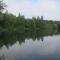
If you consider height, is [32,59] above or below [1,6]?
below

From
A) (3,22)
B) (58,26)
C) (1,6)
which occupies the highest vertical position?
(1,6)

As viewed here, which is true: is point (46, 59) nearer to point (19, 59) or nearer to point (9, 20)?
point (19, 59)

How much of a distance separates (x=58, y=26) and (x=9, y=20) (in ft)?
172

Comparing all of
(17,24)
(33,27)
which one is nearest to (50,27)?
(33,27)

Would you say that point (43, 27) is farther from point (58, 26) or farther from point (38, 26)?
point (58, 26)

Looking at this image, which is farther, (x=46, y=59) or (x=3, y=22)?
(x=3, y=22)

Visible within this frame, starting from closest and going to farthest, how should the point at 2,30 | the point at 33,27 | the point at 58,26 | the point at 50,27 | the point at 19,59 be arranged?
the point at 19,59 < the point at 2,30 < the point at 33,27 < the point at 50,27 < the point at 58,26

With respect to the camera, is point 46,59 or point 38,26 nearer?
point 46,59

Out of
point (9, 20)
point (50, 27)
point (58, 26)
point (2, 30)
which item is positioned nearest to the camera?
point (2, 30)

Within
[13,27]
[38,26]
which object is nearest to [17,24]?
[13,27]

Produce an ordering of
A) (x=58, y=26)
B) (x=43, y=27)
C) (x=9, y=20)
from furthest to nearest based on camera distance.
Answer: (x=58, y=26) < (x=43, y=27) < (x=9, y=20)

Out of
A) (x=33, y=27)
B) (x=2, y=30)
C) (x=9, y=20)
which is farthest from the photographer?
(x=33, y=27)

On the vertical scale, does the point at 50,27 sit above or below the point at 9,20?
below

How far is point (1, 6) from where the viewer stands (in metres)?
5.60
